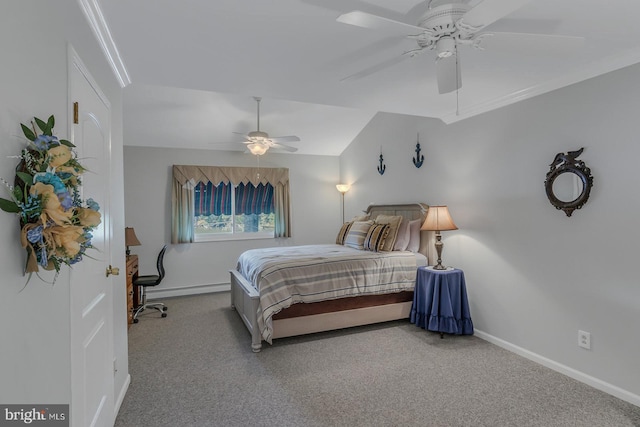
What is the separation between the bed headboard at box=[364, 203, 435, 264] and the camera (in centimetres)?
409

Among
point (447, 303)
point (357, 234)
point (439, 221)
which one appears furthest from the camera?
point (357, 234)

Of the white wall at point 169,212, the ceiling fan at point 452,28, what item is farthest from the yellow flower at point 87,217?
the white wall at point 169,212

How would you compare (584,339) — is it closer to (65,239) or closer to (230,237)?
(65,239)

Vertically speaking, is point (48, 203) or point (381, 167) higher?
point (381, 167)

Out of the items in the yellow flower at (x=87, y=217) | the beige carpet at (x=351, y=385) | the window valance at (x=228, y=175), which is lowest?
the beige carpet at (x=351, y=385)

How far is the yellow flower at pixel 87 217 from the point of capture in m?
1.07

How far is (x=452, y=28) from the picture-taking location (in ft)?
5.11

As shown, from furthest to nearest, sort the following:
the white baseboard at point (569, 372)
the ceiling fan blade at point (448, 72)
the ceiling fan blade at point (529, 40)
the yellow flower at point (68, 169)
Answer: the white baseboard at point (569, 372), the ceiling fan blade at point (448, 72), the ceiling fan blade at point (529, 40), the yellow flower at point (68, 169)

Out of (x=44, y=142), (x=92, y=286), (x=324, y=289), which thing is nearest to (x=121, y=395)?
(x=92, y=286)

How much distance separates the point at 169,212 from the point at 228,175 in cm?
114

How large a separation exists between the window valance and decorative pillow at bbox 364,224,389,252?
2351mm

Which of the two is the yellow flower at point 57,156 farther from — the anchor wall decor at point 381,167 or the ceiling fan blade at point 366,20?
the anchor wall decor at point 381,167

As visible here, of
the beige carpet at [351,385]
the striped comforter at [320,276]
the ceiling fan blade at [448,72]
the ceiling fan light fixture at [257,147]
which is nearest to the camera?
the ceiling fan blade at [448,72]

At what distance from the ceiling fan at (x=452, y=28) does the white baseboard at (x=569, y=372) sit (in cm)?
241
